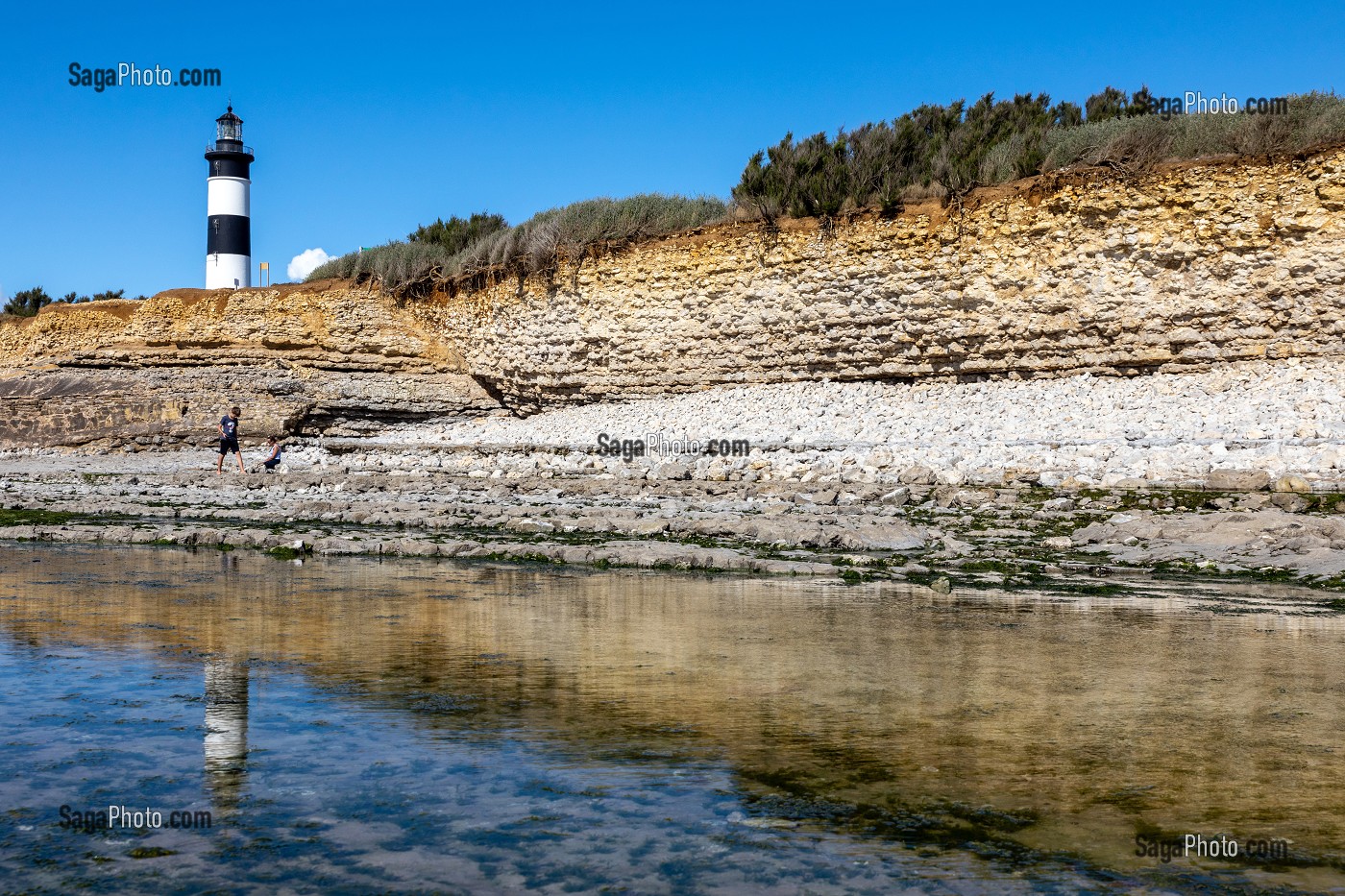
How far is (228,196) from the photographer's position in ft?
128

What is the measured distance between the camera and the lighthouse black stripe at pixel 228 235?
3838 centimetres

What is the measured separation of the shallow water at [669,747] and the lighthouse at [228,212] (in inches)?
1342

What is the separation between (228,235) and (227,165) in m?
2.73

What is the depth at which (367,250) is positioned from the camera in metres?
32.0

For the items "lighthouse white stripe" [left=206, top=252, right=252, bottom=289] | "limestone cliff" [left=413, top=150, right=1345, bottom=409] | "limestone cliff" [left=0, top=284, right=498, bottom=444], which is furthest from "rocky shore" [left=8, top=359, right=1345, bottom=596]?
"lighthouse white stripe" [left=206, top=252, right=252, bottom=289]

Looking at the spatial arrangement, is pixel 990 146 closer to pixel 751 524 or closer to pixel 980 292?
pixel 980 292

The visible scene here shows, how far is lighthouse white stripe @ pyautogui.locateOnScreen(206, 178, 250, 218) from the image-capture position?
38.9 metres

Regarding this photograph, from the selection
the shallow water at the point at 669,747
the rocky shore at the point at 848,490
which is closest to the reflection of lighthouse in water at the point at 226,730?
the shallow water at the point at 669,747

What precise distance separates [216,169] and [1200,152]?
31928 mm

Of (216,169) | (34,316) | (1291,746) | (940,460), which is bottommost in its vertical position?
(1291,746)

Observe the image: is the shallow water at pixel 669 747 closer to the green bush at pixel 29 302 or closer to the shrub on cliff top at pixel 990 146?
the shrub on cliff top at pixel 990 146

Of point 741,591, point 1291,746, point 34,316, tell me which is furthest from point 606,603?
point 34,316

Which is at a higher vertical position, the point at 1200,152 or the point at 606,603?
the point at 1200,152

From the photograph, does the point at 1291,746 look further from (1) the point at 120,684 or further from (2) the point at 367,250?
(2) the point at 367,250
